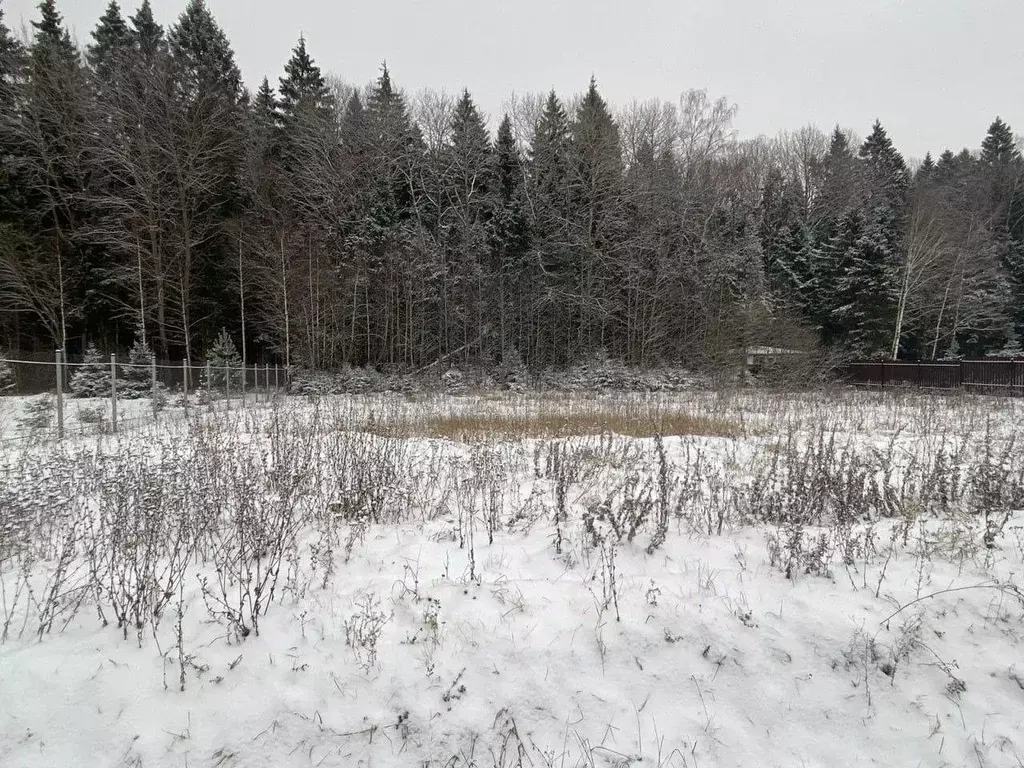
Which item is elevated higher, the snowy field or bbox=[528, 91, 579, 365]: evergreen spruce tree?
bbox=[528, 91, 579, 365]: evergreen spruce tree

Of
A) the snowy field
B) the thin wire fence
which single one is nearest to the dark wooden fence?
the snowy field

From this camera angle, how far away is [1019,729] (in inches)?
81.2

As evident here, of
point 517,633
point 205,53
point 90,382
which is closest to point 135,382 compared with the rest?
point 90,382

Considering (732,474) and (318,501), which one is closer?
(318,501)

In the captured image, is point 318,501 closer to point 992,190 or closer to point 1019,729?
point 1019,729

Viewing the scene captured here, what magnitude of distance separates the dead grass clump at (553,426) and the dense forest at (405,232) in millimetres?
15358

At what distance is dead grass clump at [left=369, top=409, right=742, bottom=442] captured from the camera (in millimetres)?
8906

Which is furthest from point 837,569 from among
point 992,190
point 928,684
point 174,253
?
point 992,190

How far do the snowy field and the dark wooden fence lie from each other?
68.7 ft

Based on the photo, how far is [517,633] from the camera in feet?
9.01

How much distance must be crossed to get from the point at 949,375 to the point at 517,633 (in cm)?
2788

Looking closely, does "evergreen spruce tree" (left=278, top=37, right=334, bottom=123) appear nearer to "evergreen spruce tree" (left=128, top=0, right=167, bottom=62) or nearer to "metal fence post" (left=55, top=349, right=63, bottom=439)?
"evergreen spruce tree" (left=128, top=0, right=167, bottom=62)

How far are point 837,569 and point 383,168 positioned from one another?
101 ft

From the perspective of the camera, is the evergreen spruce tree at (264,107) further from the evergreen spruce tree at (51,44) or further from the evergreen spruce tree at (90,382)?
the evergreen spruce tree at (90,382)
